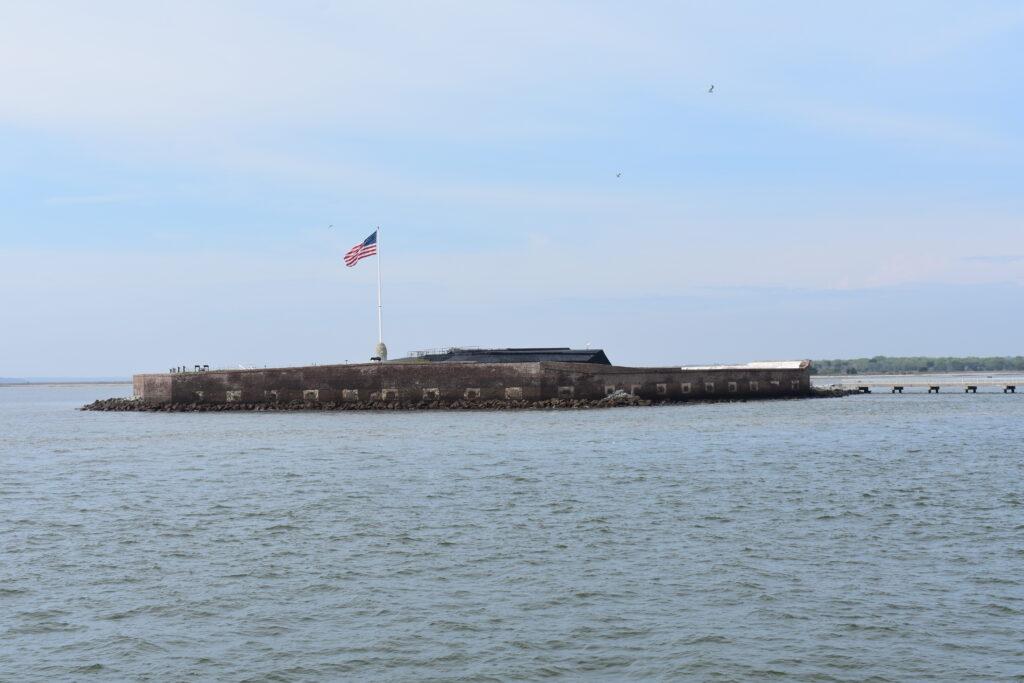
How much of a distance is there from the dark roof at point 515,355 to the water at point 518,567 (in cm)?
3126

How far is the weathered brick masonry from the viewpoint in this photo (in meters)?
53.4

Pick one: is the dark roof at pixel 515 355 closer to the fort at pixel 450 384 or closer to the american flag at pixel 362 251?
the fort at pixel 450 384

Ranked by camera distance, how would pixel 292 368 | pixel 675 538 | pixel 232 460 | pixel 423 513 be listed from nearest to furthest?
pixel 675 538
pixel 423 513
pixel 232 460
pixel 292 368

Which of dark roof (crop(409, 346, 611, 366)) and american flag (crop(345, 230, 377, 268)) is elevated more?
american flag (crop(345, 230, 377, 268))

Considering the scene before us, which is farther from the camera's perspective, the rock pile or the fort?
the fort

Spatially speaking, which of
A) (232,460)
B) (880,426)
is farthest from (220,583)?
(880,426)

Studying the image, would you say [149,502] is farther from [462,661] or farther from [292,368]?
[292,368]

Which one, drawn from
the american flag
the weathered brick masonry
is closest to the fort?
the weathered brick masonry

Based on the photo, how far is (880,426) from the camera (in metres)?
41.4

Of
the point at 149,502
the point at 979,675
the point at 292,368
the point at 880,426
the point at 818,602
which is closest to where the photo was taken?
the point at 979,675

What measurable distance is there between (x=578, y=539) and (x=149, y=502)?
9419mm

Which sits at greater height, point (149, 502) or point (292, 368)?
point (292, 368)

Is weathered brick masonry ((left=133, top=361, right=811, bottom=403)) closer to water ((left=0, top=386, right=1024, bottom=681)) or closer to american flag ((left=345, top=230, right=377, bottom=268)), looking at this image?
american flag ((left=345, top=230, right=377, bottom=268))

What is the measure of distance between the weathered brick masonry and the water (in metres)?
23.8
